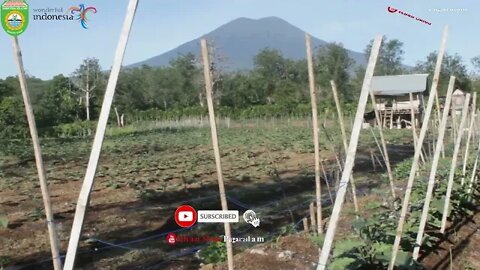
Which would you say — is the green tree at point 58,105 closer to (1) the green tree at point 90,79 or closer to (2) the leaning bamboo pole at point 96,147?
(1) the green tree at point 90,79

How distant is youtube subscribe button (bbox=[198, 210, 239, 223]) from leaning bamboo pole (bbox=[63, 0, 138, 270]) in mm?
1660

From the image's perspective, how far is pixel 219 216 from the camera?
383 centimetres

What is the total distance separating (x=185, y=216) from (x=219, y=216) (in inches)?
163

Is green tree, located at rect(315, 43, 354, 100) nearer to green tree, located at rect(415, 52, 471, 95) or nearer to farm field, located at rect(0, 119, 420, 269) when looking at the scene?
green tree, located at rect(415, 52, 471, 95)

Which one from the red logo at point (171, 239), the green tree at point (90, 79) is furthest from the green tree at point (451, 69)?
the red logo at point (171, 239)

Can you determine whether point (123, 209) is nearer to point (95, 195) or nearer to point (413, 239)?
point (95, 195)

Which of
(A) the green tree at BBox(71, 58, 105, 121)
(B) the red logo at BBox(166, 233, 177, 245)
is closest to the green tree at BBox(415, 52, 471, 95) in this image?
(A) the green tree at BBox(71, 58, 105, 121)

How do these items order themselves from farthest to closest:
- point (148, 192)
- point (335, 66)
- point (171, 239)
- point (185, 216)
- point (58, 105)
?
point (335, 66) → point (58, 105) → point (148, 192) → point (185, 216) → point (171, 239)

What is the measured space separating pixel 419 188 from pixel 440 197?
0.30 m

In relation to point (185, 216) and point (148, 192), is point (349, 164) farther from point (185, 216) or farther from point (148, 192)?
point (148, 192)

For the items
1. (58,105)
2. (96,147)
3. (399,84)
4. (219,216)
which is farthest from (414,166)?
(58,105)

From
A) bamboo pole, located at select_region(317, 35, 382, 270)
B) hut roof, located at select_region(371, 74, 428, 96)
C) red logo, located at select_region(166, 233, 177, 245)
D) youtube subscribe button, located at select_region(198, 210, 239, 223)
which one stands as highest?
hut roof, located at select_region(371, 74, 428, 96)

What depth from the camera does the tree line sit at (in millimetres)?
32969

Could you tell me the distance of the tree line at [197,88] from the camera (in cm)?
3297
